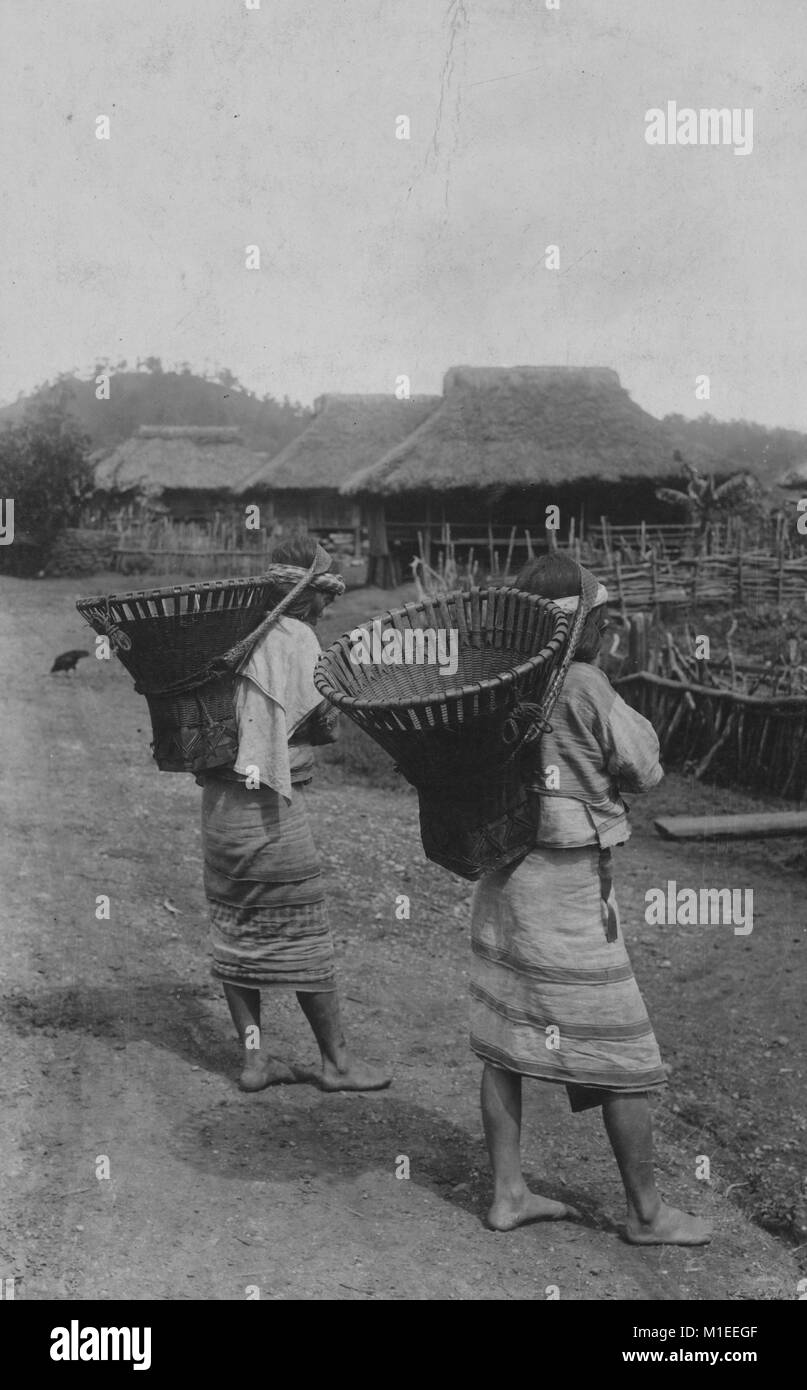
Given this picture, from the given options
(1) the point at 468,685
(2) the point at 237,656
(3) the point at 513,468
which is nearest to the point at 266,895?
(2) the point at 237,656

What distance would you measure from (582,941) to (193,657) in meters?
1.53

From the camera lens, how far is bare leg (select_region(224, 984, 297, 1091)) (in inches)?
147

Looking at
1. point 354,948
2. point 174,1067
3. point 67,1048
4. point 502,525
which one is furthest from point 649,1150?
point 502,525

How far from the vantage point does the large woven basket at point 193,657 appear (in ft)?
11.9

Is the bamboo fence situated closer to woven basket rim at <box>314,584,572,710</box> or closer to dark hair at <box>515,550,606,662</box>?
dark hair at <box>515,550,606,662</box>

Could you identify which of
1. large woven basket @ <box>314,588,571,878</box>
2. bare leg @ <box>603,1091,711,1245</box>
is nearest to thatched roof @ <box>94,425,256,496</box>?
large woven basket @ <box>314,588,571,878</box>

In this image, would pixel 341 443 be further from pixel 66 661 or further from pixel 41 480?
pixel 66 661

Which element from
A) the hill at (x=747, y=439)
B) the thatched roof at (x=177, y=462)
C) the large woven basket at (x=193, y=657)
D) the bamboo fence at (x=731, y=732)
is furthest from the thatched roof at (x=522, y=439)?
the hill at (x=747, y=439)

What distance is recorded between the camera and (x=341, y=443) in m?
23.5

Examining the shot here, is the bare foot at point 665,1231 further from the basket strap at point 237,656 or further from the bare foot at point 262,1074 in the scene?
the basket strap at point 237,656

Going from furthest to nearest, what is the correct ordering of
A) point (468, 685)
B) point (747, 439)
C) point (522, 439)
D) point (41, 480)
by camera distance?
point (747, 439) < point (41, 480) < point (522, 439) < point (468, 685)

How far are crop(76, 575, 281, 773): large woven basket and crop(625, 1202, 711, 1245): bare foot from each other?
1.73m

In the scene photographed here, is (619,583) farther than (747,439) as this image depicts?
No
